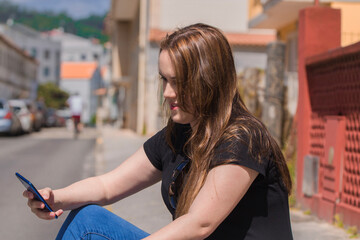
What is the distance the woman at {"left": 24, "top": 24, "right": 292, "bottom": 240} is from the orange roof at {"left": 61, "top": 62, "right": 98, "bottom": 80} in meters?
104

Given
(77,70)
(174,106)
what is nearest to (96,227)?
(174,106)

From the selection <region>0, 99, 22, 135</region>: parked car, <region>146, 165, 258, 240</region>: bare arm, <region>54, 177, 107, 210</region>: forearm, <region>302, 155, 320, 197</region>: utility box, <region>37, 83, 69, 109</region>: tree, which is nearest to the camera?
<region>146, 165, 258, 240</region>: bare arm

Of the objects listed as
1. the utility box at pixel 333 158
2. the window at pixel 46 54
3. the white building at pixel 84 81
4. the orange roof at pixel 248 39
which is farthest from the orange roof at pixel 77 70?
the utility box at pixel 333 158

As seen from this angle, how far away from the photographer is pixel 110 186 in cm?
A: 300

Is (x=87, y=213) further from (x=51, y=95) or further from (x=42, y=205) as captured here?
(x=51, y=95)

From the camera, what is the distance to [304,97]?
7.21 meters

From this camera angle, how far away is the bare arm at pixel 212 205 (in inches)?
85.6

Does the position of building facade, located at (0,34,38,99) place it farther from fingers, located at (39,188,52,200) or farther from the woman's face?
the woman's face

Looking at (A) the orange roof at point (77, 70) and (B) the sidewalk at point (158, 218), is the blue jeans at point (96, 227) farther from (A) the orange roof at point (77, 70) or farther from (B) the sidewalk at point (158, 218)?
(A) the orange roof at point (77, 70)

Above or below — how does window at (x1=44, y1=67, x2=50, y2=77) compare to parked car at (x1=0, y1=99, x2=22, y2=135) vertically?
above

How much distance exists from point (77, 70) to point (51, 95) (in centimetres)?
2367

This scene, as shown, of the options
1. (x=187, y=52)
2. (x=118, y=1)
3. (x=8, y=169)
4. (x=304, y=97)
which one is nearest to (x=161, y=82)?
(x=187, y=52)

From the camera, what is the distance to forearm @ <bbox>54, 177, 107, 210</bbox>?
2893mm

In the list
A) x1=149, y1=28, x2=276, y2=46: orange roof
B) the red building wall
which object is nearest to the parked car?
x1=149, y1=28, x2=276, y2=46: orange roof
